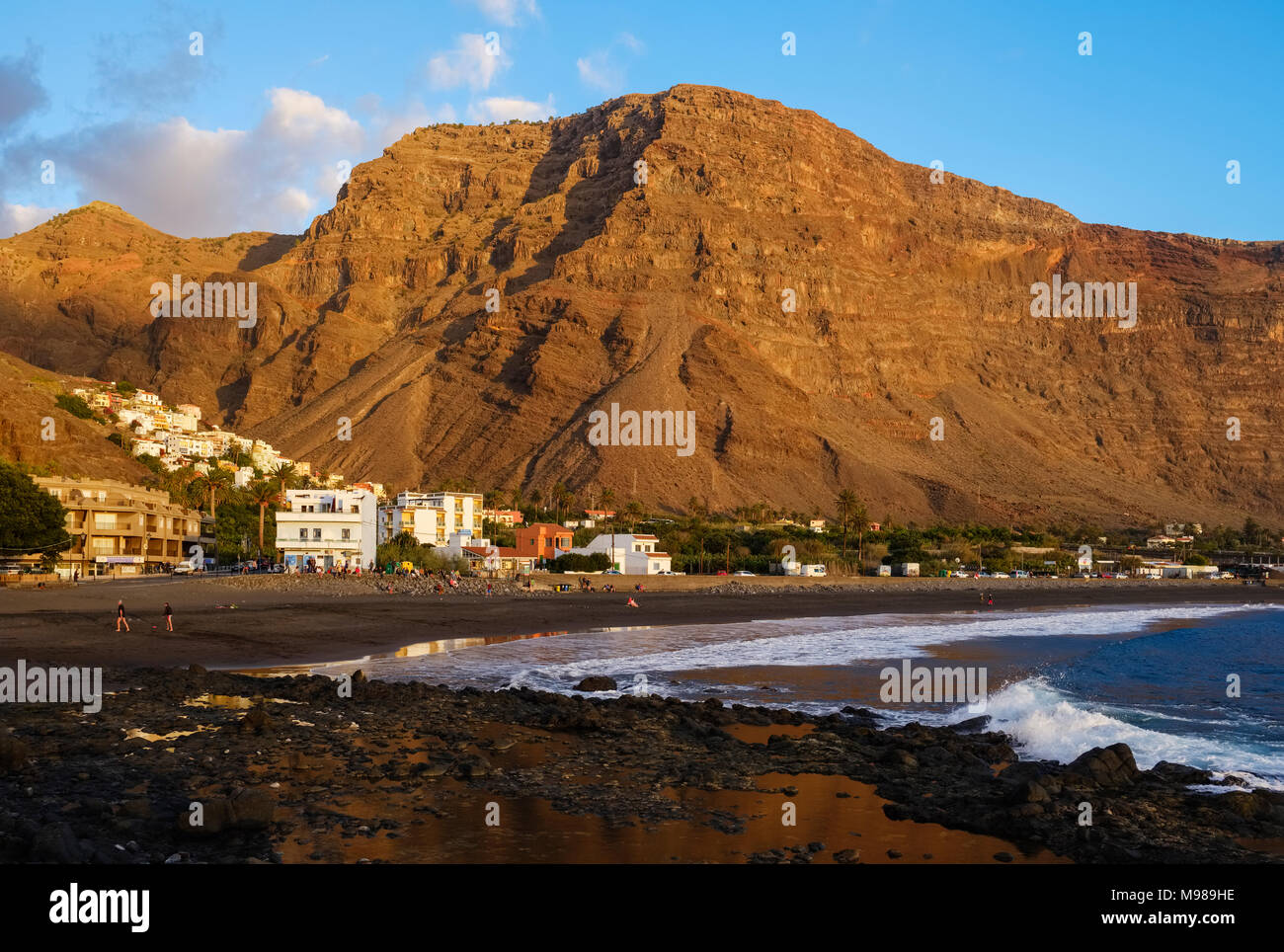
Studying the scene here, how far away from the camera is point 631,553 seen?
8075 cm

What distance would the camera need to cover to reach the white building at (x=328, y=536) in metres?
67.9

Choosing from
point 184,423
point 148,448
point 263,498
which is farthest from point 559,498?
point 184,423

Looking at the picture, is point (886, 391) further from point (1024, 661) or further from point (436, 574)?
point (1024, 661)

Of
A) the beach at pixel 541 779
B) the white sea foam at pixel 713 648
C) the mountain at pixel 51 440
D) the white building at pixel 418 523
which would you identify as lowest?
the white sea foam at pixel 713 648

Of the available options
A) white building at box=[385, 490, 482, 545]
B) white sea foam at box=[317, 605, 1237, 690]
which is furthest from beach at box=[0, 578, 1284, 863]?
white building at box=[385, 490, 482, 545]

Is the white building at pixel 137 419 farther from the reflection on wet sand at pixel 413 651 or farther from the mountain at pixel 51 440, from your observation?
the reflection on wet sand at pixel 413 651

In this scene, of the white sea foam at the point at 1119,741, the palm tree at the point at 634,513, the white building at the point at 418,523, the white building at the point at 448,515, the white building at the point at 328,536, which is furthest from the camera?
the palm tree at the point at 634,513

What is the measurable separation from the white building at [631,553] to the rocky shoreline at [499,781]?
61.1 m

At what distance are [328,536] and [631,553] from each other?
24315 mm

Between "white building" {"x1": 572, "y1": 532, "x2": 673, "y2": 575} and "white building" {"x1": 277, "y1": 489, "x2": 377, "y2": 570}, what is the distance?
59.6 feet

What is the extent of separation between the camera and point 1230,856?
1033 centimetres

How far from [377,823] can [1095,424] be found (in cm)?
19543

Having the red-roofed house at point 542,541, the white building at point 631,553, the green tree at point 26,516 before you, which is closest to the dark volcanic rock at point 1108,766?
the green tree at point 26,516

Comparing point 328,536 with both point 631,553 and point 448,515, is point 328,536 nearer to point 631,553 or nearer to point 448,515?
point 448,515
